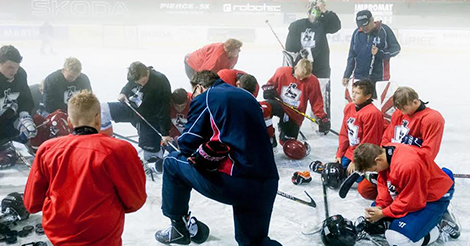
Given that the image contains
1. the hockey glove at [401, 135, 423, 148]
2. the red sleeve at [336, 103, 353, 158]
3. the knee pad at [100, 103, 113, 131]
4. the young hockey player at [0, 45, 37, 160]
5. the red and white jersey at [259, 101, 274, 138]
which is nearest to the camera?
the hockey glove at [401, 135, 423, 148]

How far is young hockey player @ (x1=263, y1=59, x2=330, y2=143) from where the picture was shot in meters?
3.79

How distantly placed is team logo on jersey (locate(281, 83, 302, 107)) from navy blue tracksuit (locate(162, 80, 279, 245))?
78.4 inches

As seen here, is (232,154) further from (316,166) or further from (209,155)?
(316,166)

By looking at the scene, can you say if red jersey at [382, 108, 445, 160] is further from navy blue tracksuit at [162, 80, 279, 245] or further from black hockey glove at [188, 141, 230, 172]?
black hockey glove at [188, 141, 230, 172]

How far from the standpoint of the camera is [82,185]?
151cm

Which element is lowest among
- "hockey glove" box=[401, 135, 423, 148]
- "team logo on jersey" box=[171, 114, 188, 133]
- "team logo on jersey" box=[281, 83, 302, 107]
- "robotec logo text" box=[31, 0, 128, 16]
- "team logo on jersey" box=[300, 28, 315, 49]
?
"team logo on jersey" box=[171, 114, 188, 133]

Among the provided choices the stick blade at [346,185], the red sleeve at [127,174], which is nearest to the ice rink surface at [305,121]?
the stick blade at [346,185]

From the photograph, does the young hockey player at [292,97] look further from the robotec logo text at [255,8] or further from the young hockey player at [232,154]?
the robotec logo text at [255,8]

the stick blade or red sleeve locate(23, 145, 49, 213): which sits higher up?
red sleeve locate(23, 145, 49, 213)

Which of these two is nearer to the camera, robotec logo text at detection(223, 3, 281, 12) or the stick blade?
the stick blade

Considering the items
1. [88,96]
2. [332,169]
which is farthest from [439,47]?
[88,96]

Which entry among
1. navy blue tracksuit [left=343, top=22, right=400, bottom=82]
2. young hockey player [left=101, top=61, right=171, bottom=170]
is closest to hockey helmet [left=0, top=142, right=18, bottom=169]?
young hockey player [left=101, top=61, right=171, bottom=170]

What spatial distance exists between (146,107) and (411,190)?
6.49ft

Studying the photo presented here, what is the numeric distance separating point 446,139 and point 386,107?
644 millimetres
